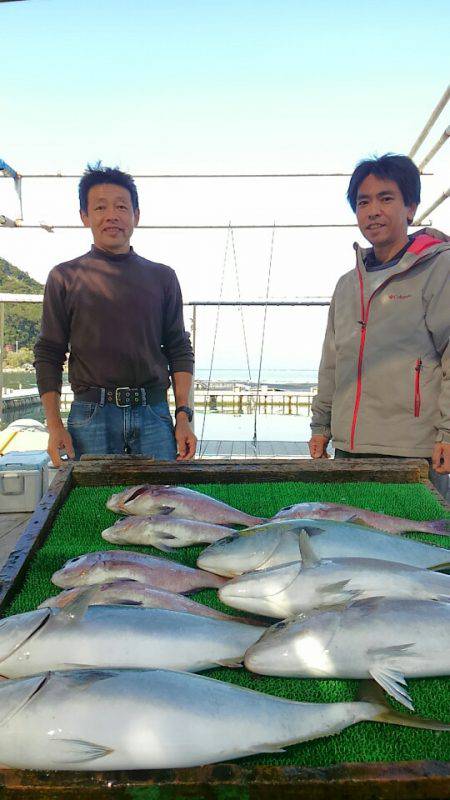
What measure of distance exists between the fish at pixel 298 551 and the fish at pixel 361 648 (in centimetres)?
34

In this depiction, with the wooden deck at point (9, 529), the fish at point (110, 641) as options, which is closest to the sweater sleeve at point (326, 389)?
the fish at point (110, 641)

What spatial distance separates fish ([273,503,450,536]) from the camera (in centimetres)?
203

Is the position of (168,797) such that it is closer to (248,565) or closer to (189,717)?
(189,717)

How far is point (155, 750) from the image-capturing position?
1.03 metres

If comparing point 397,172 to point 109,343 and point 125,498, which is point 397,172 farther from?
point 125,498

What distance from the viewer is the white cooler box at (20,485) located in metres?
4.75

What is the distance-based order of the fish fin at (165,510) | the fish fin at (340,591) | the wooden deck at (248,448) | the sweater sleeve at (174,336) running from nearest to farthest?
the fish fin at (340,591) < the fish fin at (165,510) < the sweater sleeve at (174,336) < the wooden deck at (248,448)

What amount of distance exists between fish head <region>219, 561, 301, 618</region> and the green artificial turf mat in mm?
73

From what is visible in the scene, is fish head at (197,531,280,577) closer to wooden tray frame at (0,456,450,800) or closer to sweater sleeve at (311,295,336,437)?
wooden tray frame at (0,456,450,800)

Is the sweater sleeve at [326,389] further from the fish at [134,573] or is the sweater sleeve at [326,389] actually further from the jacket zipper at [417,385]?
the fish at [134,573]

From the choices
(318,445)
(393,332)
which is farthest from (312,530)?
(318,445)

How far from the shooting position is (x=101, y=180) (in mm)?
3346

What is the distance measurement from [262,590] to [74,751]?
0.65 meters

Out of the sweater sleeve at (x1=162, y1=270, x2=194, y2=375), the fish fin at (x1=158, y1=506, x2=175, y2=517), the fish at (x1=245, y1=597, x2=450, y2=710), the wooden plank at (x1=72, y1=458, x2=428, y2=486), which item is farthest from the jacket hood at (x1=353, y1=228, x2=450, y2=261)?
the fish at (x1=245, y1=597, x2=450, y2=710)
